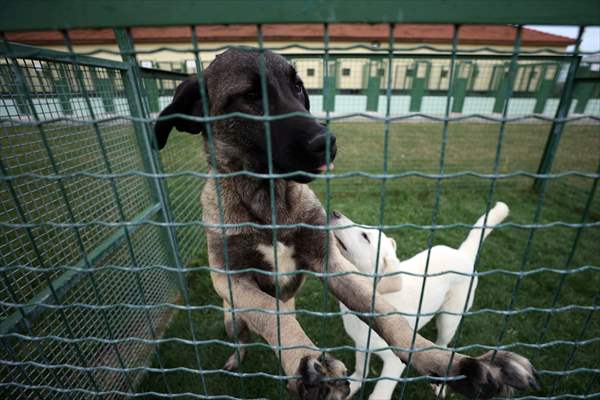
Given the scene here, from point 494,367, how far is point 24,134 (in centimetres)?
275

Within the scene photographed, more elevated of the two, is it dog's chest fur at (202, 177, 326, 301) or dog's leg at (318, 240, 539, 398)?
dog's chest fur at (202, 177, 326, 301)

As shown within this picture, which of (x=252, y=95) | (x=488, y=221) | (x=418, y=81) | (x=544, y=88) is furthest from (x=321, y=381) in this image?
(x=544, y=88)

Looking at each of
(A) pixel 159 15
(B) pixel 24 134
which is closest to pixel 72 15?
(A) pixel 159 15

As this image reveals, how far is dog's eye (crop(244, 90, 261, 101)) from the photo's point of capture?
175 cm

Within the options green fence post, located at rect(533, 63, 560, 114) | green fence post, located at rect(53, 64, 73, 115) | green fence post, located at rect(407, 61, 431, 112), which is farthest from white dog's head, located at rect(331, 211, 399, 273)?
green fence post, located at rect(533, 63, 560, 114)

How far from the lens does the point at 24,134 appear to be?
1823 mm

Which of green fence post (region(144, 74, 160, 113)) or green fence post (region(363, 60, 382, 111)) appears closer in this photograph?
green fence post (region(144, 74, 160, 113))

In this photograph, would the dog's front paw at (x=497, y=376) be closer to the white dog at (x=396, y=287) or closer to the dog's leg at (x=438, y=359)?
the dog's leg at (x=438, y=359)

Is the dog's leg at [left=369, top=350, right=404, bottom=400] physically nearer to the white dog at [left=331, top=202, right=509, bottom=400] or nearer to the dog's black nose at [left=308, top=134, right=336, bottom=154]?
the white dog at [left=331, top=202, right=509, bottom=400]

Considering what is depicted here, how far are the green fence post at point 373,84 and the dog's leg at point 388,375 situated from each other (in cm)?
533

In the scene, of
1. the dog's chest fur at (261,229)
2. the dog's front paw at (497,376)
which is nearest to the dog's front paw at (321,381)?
the dog's front paw at (497,376)

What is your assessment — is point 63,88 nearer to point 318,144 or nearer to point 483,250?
point 318,144

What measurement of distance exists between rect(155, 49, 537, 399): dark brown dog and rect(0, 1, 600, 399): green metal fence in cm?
14

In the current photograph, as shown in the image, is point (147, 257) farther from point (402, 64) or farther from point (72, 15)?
point (402, 64)
